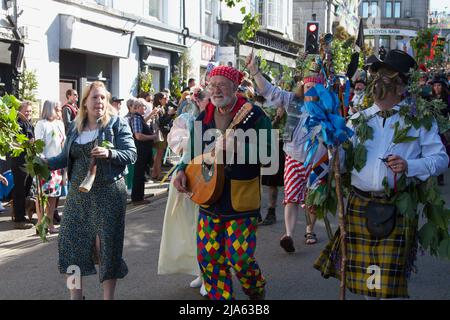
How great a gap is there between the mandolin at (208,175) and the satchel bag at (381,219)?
1052mm

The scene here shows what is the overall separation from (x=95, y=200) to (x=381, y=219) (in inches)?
81.2

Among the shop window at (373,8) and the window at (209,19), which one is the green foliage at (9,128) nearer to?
the window at (209,19)

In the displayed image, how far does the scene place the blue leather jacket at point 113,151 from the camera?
15.6 feet

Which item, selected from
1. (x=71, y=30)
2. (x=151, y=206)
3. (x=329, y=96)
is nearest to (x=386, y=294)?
(x=329, y=96)

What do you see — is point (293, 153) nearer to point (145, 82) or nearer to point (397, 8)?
point (145, 82)

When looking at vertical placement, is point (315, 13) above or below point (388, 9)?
below

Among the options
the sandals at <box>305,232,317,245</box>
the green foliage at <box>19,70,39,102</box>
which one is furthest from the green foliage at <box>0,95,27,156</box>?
the green foliage at <box>19,70,39,102</box>

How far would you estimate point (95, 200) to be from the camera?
4.71m

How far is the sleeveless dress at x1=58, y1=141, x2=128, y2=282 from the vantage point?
4.71 metres

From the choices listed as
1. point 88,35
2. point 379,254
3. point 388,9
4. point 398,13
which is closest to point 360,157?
point 379,254

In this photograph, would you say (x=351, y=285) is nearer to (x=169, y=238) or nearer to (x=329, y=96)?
(x=329, y=96)

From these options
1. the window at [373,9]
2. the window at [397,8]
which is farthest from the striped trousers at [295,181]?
the window at [397,8]

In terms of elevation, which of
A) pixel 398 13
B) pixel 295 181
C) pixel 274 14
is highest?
pixel 398 13

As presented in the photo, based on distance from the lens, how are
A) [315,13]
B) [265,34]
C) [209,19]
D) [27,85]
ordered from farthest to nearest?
[315,13], [265,34], [209,19], [27,85]
